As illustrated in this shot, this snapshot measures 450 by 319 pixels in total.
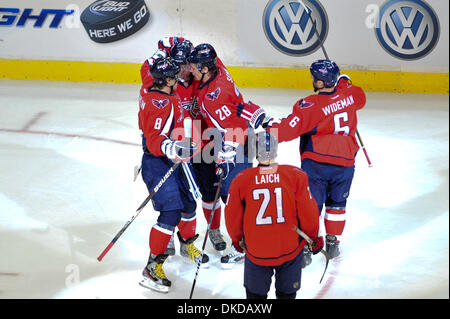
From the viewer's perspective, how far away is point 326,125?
3.61 metres

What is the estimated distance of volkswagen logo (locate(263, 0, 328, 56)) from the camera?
7469mm

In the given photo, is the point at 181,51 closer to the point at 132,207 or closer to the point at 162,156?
the point at 162,156

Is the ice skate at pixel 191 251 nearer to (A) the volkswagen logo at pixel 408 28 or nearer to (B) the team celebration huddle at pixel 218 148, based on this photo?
(B) the team celebration huddle at pixel 218 148

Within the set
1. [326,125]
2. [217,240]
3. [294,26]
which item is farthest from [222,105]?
[294,26]

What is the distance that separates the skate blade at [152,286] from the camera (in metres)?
3.63

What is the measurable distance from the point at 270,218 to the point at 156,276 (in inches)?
45.7

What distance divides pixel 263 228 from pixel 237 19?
18.0ft

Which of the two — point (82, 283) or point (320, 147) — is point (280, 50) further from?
point (82, 283)

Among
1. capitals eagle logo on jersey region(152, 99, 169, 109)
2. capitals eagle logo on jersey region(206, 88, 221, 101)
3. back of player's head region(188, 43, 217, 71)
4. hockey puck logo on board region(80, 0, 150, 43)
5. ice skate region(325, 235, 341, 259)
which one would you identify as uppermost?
back of player's head region(188, 43, 217, 71)

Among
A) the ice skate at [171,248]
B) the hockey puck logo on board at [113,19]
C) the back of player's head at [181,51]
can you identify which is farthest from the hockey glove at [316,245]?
the hockey puck logo on board at [113,19]

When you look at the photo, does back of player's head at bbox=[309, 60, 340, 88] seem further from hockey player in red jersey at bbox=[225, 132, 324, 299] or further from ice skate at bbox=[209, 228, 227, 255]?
ice skate at bbox=[209, 228, 227, 255]

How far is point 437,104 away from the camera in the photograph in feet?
23.3

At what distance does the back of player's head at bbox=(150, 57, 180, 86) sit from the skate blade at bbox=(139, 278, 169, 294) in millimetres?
1158

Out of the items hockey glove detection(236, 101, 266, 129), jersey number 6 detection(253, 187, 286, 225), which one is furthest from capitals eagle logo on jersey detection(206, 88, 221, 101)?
jersey number 6 detection(253, 187, 286, 225)
